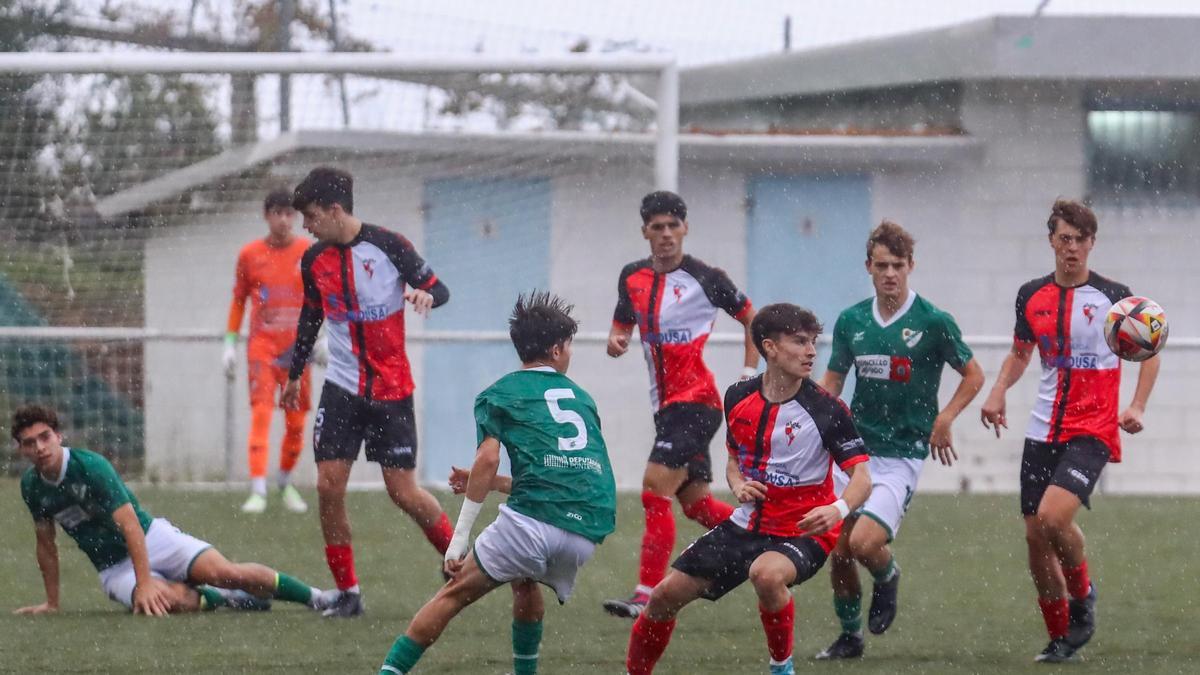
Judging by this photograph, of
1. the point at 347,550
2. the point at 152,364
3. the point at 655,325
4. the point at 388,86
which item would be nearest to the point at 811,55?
the point at 388,86

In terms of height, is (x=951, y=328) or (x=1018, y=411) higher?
(x=951, y=328)

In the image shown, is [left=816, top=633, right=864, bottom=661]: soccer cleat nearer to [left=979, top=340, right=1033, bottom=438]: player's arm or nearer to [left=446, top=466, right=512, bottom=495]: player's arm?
[left=979, top=340, right=1033, bottom=438]: player's arm

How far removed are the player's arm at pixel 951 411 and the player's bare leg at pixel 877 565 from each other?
39 centimetres

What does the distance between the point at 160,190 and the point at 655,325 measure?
506cm

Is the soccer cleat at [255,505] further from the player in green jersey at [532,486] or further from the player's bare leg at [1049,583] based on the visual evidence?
the player's bare leg at [1049,583]

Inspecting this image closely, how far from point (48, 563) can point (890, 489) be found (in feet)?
12.1

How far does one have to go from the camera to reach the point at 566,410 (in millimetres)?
5688

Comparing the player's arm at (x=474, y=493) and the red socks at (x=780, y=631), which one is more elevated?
the player's arm at (x=474, y=493)

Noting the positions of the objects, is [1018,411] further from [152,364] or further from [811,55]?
[152,364]

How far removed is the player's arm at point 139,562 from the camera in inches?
293

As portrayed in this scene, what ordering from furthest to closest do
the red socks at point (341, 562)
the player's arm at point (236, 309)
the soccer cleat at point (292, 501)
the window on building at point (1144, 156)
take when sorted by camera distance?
1. the window on building at point (1144, 156)
2. the soccer cleat at point (292, 501)
3. the player's arm at point (236, 309)
4. the red socks at point (341, 562)

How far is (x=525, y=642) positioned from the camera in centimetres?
582

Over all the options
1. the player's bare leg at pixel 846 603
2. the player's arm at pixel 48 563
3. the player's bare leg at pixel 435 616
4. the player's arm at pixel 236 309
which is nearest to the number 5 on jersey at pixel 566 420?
the player's bare leg at pixel 435 616

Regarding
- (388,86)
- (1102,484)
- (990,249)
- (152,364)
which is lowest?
(1102,484)
